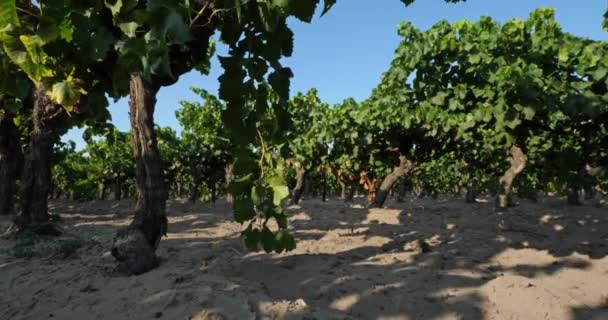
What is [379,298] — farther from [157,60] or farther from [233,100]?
[157,60]

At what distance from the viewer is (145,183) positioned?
179 inches

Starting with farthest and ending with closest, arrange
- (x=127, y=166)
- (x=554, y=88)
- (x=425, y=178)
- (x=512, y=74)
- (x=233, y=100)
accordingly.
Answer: (x=425, y=178)
(x=127, y=166)
(x=554, y=88)
(x=512, y=74)
(x=233, y=100)

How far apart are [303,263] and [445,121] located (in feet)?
A: 17.5

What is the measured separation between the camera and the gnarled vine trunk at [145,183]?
4426 mm

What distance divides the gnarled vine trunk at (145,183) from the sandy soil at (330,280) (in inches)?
12.8

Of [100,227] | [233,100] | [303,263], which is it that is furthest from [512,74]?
[100,227]

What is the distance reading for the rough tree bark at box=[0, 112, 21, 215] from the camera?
1121cm

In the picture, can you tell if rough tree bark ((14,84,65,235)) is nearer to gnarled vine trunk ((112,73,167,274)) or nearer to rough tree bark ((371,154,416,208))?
gnarled vine trunk ((112,73,167,274))

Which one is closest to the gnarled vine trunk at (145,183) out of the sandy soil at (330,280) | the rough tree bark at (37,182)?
the sandy soil at (330,280)

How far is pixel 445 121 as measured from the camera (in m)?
8.79

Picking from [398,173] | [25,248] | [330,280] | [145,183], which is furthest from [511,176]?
[25,248]

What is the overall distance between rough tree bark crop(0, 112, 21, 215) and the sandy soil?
5649 mm

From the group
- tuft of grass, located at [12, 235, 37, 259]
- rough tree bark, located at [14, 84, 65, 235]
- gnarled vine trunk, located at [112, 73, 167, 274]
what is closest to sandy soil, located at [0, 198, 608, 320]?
tuft of grass, located at [12, 235, 37, 259]

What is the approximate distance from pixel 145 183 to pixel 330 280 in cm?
223
